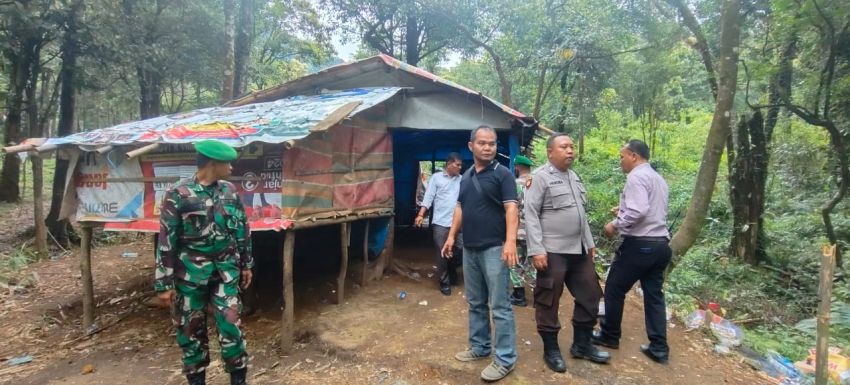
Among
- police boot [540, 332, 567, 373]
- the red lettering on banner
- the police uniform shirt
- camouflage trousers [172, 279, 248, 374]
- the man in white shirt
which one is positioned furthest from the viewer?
the man in white shirt

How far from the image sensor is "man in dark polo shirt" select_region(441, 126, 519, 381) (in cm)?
345

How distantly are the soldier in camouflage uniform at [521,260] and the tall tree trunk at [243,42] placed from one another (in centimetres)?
735

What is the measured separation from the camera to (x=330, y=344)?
15.0ft

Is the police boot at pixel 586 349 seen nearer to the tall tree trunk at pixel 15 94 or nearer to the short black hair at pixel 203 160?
the short black hair at pixel 203 160

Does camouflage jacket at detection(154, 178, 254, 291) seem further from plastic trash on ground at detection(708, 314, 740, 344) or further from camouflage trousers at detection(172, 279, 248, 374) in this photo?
plastic trash on ground at detection(708, 314, 740, 344)

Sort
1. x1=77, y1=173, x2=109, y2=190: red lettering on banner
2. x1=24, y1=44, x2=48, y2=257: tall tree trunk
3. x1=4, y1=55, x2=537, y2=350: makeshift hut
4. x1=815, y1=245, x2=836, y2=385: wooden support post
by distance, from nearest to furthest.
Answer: x1=815, y1=245, x2=836, y2=385: wooden support post
x1=4, y1=55, x2=537, y2=350: makeshift hut
x1=77, y1=173, x2=109, y2=190: red lettering on banner
x1=24, y1=44, x2=48, y2=257: tall tree trunk

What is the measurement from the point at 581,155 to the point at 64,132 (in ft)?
54.2

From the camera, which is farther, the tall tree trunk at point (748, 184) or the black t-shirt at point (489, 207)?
the tall tree trunk at point (748, 184)

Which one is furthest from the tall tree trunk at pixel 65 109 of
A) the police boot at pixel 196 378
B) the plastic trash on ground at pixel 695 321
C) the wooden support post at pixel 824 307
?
the wooden support post at pixel 824 307

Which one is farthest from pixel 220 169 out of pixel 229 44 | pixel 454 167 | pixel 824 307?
pixel 229 44

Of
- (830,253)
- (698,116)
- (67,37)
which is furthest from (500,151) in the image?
(698,116)

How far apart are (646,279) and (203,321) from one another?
11.5 feet

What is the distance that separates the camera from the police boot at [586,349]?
3845mm

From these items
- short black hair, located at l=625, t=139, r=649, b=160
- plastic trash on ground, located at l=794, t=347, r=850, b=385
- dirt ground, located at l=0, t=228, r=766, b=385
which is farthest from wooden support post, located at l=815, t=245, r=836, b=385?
short black hair, located at l=625, t=139, r=649, b=160
